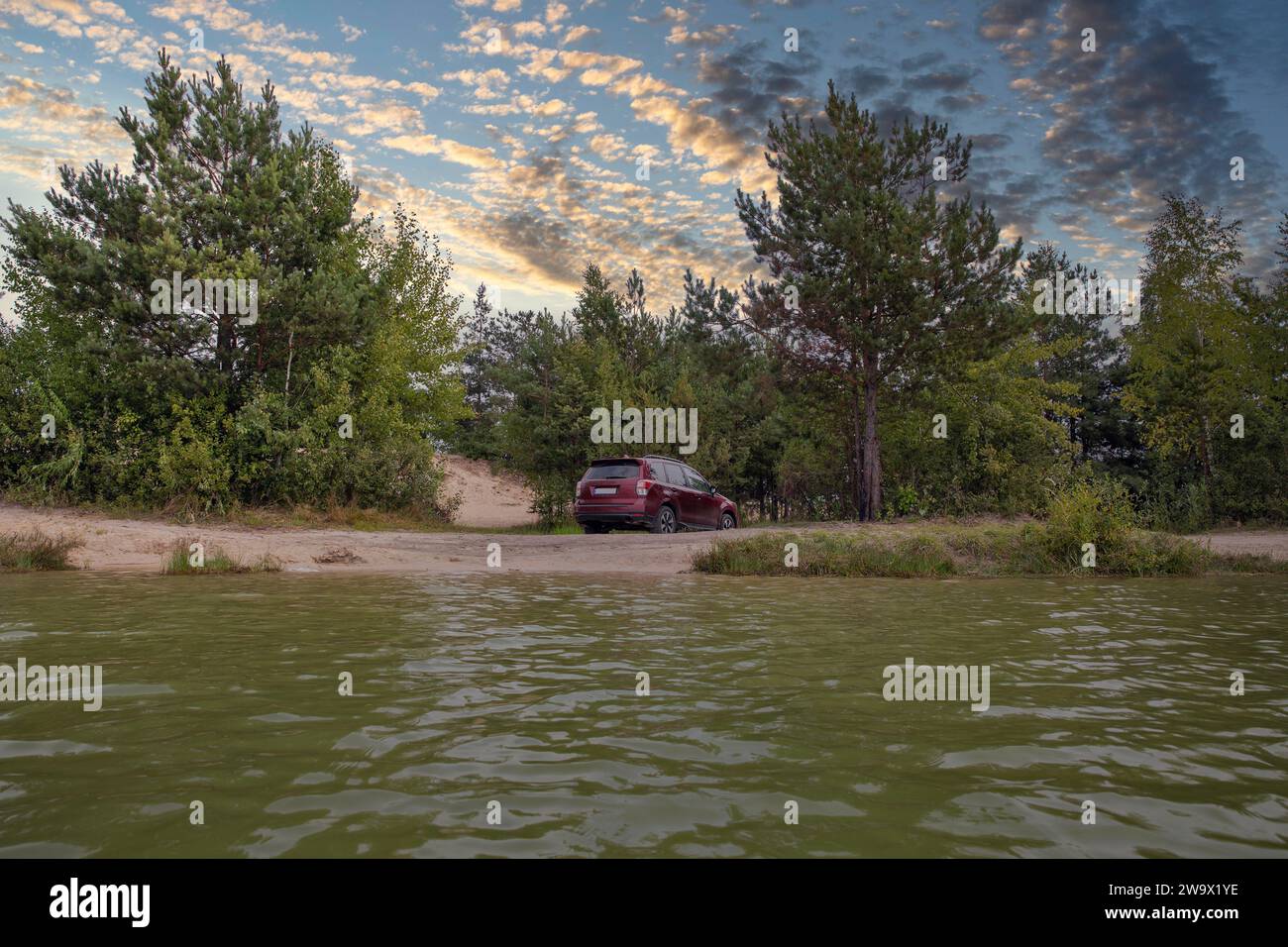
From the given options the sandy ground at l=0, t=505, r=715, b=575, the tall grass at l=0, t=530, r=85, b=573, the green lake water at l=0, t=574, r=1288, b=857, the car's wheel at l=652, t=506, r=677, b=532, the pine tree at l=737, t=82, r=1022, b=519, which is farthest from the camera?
the pine tree at l=737, t=82, r=1022, b=519

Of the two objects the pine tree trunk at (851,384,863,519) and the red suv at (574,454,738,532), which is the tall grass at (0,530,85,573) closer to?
the red suv at (574,454,738,532)

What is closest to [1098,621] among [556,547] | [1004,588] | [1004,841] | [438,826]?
[1004,588]

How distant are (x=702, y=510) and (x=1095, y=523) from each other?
9121 mm

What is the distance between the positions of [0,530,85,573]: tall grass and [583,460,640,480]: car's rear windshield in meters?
10.4

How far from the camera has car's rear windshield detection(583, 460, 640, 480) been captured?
1870 centimetres

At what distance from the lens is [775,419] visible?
32.6 metres

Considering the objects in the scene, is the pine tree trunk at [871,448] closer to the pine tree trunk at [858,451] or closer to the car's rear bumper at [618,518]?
the pine tree trunk at [858,451]

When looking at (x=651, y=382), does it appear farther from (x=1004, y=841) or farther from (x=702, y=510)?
(x=1004, y=841)

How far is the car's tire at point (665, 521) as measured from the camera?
18.8 m

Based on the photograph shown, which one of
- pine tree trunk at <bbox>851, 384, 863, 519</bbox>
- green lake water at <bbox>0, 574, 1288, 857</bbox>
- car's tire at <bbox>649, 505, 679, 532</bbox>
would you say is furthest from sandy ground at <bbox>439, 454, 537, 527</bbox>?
green lake water at <bbox>0, 574, 1288, 857</bbox>

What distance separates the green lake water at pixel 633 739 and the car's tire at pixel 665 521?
414 inches

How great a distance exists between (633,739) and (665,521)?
15121 mm
